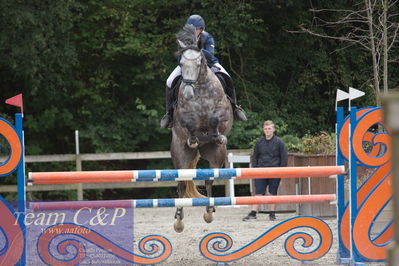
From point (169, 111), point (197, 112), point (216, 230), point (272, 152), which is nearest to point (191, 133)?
point (197, 112)

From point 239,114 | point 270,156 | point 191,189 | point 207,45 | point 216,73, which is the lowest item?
point 191,189

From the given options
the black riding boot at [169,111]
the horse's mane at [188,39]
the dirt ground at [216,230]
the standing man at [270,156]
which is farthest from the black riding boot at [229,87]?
the standing man at [270,156]

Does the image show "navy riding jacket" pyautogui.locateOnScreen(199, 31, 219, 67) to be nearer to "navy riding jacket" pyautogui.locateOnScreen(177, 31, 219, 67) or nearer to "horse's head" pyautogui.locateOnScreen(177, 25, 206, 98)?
"navy riding jacket" pyautogui.locateOnScreen(177, 31, 219, 67)

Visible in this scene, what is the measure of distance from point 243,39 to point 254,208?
200 inches

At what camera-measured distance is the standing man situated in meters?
8.95

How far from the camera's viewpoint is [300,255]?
523cm

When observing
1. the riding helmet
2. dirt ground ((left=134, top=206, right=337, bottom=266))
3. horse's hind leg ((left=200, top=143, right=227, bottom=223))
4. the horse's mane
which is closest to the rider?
the riding helmet

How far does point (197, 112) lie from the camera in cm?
607

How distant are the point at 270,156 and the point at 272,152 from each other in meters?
0.06

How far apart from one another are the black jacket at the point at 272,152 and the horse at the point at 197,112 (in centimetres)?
269

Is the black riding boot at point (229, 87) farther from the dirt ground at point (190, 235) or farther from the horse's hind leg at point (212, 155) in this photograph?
the dirt ground at point (190, 235)

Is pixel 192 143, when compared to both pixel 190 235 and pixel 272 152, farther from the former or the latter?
pixel 272 152

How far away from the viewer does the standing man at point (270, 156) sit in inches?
352

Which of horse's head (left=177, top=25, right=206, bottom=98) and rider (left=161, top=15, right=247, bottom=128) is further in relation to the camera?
rider (left=161, top=15, right=247, bottom=128)
